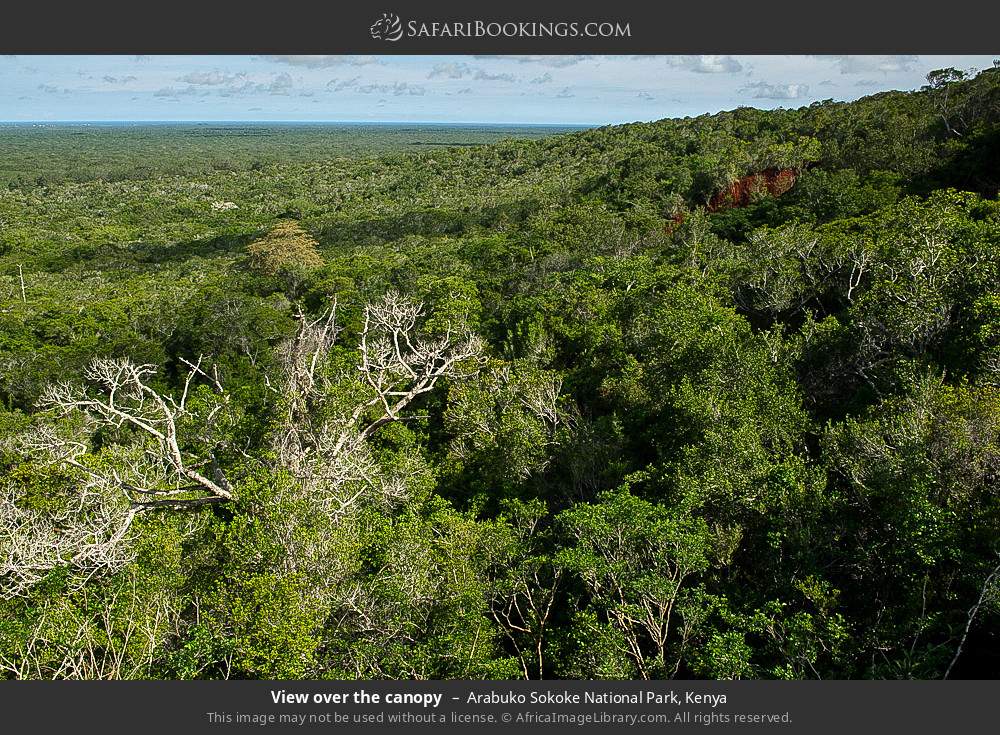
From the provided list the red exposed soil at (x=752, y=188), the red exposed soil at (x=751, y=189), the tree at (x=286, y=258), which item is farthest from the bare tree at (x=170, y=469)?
the red exposed soil at (x=752, y=188)

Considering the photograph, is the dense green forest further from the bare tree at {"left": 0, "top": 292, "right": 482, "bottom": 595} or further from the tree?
the tree

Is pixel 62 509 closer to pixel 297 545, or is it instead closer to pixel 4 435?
pixel 297 545

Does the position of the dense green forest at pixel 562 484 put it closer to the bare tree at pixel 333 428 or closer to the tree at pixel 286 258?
the bare tree at pixel 333 428

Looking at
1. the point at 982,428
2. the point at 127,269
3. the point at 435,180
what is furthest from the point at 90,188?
the point at 982,428

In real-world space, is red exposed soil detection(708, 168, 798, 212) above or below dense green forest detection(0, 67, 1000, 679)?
above

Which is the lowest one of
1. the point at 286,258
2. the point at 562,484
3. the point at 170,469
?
the point at 562,484

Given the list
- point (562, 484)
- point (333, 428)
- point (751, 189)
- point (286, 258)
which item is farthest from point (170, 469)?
point (751, 189)

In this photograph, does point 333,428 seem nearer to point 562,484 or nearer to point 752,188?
point 562,484

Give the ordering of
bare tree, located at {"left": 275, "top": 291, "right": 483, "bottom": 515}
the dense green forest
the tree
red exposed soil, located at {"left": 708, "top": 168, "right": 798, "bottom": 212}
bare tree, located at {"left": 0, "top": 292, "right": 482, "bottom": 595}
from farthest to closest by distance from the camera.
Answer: the tree < red exposed soil, located at {"left": 708, "top": 168, "right": 798, "bottom": 212} < bare tree, located at {"left": 275, "top": 291, "right": 483, "bottom": 515} < bare tree, located at {"left": 0, "top": 292, "right": 482, "bottom": 595} < the dense green forest

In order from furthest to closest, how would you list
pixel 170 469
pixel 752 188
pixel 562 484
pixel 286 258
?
pixel 286 258
pixel 752 188
pixel 562 484
pixel 170 469

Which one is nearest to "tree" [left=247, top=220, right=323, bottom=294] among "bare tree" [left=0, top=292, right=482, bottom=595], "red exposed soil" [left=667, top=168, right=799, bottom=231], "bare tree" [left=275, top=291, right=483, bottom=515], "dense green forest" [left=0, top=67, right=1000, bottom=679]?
"dense green forest" [left=0, top=67, right=1000, bottom=679]

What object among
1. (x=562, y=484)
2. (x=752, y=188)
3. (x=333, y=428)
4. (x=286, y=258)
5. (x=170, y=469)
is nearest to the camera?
(x=333, y=428)
